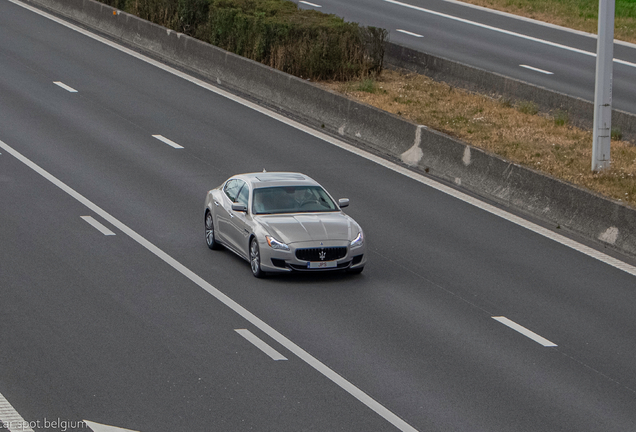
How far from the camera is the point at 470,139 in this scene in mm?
22172

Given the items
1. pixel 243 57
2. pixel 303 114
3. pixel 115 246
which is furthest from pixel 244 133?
pixel 115 246

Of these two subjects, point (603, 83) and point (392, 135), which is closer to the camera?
point (603, 83)

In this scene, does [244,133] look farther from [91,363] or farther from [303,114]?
[91,363]

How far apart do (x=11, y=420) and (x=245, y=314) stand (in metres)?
3.97

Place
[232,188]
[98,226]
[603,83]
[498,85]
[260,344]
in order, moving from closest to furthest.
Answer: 1. [260,344]
2. [232,188]
3. [98,226]
4. [603,83]
5. [498,85]

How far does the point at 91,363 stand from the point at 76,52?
23.1 m

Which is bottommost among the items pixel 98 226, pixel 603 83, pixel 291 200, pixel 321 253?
pixel 98 226

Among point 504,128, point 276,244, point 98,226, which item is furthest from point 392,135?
point 276,244

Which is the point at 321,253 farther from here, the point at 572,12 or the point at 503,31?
the point at 572,12

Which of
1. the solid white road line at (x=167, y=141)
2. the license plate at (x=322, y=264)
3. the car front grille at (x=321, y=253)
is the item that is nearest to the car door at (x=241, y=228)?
the car front grille at (x=321, y=253)

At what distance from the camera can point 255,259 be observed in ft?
47.9

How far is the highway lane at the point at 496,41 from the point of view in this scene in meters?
30.8

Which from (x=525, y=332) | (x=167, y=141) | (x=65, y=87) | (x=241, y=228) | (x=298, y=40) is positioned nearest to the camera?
(x=525, y=332)

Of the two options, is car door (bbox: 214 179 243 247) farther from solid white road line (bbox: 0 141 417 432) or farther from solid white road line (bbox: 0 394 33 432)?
solid white road line (bbox: 0 394 33 432)
